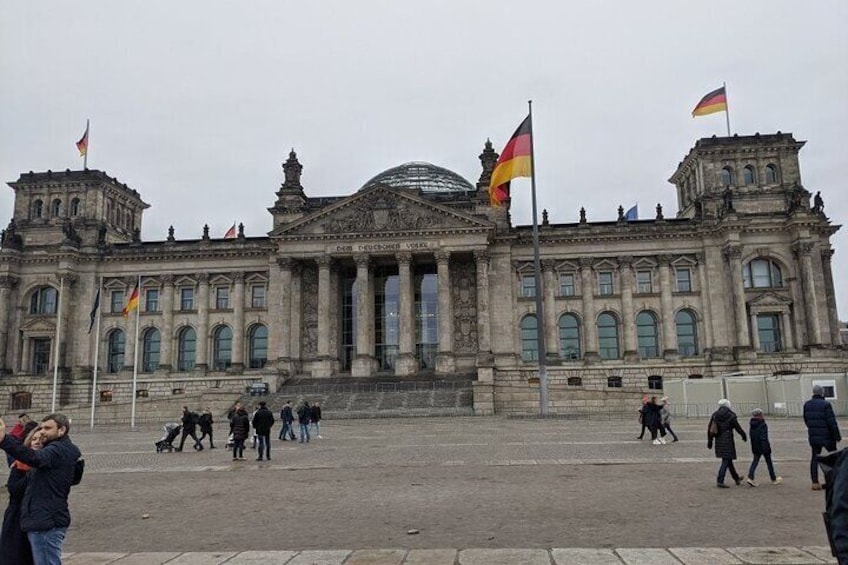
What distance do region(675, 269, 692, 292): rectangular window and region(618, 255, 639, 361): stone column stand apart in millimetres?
4420

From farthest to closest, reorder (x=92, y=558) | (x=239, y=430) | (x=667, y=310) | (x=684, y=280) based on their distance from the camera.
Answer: (x=684, y=280) → (x=667, y=310) → (x=239, y=430) → (x=92, y=558)

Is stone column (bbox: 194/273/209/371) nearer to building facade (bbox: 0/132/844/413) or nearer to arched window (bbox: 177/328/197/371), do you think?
building facade (bbox: 0/132/844/413)

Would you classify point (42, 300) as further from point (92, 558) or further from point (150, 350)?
point (92, 558)

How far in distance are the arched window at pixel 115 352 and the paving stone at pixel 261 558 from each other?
64309 millimetres

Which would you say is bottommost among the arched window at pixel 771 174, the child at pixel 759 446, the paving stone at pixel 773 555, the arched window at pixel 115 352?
the paving stone at pixel 773 555

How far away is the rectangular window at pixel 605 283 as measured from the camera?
64.8 m

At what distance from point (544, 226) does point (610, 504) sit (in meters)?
54.3

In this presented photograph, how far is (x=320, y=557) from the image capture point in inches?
370

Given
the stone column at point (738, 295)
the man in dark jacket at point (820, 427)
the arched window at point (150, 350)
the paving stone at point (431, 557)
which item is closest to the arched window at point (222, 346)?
the arched window at point (150, 350)

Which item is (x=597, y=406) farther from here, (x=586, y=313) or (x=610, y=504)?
(x=610, y=504)

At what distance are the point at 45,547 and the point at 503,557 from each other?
5480 millimetres

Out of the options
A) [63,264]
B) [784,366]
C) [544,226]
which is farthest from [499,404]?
[63,264]

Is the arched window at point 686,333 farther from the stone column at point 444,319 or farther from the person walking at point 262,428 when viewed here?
A: the person walking at point 262,428

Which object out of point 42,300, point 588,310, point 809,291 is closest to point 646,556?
point 588,310
